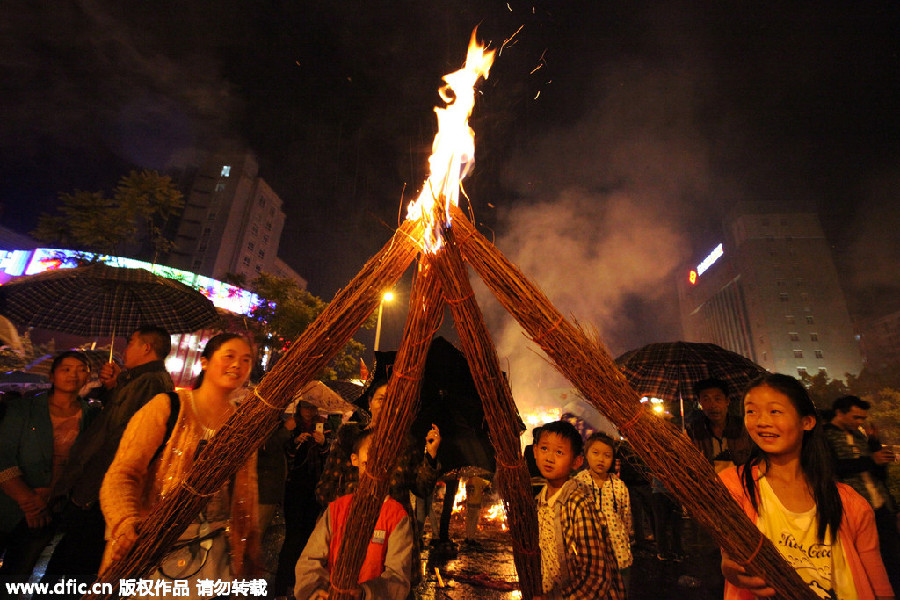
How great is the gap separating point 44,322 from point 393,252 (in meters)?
4.18

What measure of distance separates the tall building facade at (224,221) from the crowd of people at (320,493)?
49666 millimetres

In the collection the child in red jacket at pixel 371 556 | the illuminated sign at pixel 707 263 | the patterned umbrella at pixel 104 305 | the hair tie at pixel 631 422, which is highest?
the illuminated sign at pixel 707 263

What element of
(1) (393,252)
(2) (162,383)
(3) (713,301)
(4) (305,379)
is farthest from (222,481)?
(3) (713,301)

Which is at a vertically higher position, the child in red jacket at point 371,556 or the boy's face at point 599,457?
the boy's face at point 599,457

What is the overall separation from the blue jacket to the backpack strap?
182cm

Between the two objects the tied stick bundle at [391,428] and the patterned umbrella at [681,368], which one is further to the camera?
the patterned umbrella at [681,368]

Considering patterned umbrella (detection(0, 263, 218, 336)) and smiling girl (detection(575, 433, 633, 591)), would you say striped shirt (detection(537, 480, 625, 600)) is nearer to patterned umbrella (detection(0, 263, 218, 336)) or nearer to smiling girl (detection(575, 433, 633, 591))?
smiling girl (detection(575, 433, 633, 591))

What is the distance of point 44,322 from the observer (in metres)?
4.25

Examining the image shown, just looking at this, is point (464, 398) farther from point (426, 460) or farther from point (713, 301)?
point (713, 301)

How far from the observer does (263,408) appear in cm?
220

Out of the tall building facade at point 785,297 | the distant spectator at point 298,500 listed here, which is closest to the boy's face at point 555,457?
the distant spectator at point 298,500

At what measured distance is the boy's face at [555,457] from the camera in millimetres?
2746

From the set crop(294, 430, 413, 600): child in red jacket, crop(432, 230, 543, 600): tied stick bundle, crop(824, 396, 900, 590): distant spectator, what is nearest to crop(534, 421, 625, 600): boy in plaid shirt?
crop(432, 230, 543, 600): tied stick bundle

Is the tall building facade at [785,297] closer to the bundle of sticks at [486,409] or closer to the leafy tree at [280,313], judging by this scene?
the leafy tree at [280,313]
